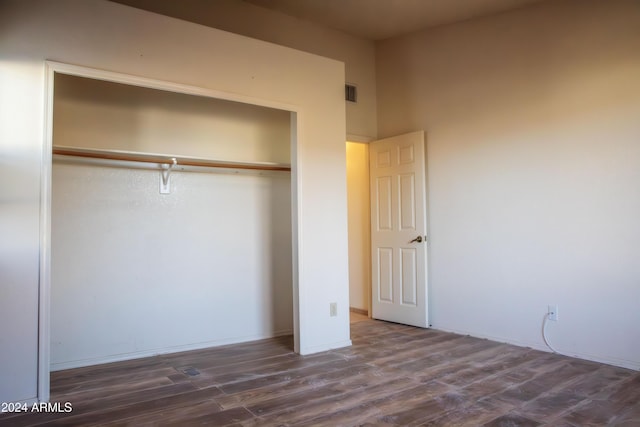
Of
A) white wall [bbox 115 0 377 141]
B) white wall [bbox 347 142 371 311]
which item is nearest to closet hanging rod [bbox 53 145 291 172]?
white wall [bbox 115 0 377 141]

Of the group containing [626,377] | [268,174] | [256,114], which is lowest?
[626,377]

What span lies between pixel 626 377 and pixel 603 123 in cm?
190

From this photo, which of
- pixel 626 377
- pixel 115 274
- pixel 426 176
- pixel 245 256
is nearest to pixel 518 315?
pixel 626 377

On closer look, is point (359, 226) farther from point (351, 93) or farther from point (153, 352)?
point (153, 352)

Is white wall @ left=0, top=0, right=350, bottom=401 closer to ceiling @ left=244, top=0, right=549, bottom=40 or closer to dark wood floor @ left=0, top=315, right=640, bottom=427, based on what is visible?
dark wood floor @ left=0, top=315, right=640, bottom=427

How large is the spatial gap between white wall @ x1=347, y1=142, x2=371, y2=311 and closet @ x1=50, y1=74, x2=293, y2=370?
1.28 m

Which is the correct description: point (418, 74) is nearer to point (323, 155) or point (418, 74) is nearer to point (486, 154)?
point (486, 154)

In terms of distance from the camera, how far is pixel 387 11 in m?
4.20

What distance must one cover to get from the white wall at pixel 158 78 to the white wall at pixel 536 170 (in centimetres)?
124

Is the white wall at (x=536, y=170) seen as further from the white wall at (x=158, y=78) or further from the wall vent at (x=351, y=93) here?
the white wall at (x=158, y=78)

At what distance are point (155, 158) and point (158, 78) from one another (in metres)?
0.68

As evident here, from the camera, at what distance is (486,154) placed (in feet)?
13.3

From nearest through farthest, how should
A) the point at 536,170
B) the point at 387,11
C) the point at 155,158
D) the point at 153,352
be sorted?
the point at 155,158, the point at 153,352, the point at 536,170, the point at 387,11

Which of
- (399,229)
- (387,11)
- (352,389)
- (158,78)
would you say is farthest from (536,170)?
(158,78)
